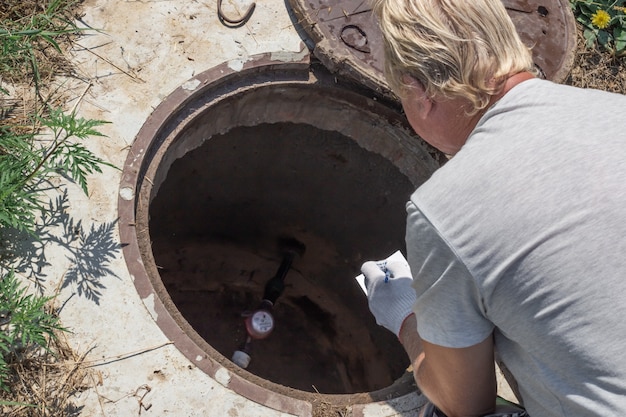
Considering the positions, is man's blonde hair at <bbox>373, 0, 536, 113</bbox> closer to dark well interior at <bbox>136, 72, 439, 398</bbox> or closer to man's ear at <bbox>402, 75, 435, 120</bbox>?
man's ear at <bbox>402, 75, 435, 120</bbox>

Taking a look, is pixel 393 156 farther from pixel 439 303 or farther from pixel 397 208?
pixel 439 303

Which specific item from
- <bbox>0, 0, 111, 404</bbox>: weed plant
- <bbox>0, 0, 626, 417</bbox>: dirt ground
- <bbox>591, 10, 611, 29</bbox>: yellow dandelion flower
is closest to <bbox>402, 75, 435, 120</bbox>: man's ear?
<bbox>0, 0, 111, 404</bbox>: weed plant

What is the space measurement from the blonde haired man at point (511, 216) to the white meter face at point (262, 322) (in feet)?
6.20

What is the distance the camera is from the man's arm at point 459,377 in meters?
1.43

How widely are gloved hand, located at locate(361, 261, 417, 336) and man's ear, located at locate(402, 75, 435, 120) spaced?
62 cm

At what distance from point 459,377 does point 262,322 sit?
6.46 feet

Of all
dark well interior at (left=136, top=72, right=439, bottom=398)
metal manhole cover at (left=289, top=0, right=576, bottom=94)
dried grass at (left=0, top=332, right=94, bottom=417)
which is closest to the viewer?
dried grass at (left=0, top=332, right=94, bottom=417)

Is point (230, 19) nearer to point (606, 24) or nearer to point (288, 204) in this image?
point (288, 204)

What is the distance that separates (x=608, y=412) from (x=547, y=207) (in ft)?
1.31

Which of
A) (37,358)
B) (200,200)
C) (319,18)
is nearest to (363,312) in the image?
(200,200)

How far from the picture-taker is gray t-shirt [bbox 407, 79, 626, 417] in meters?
1.15

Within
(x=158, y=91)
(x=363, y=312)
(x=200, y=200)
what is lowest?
(x=363, y=312)

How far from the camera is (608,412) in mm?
1188

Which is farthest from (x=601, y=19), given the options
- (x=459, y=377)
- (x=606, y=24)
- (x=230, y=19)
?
(x=459, y=377)
